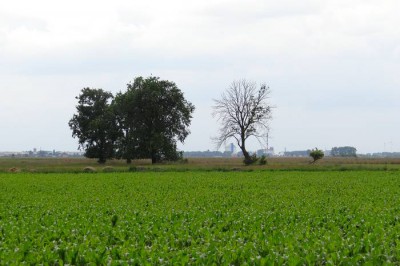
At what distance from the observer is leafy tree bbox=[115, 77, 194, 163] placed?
79062 mm

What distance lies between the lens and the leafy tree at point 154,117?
79062mm

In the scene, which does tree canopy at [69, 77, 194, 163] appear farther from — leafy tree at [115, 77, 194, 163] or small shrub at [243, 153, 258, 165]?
small shrub at [243, 153, 258, 165]

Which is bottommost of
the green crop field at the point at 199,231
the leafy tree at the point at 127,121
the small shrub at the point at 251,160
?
the green crop field at the point at 199,231

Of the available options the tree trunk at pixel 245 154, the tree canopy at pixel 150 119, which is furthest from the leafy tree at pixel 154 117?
the tree trunk at pixel 245 154

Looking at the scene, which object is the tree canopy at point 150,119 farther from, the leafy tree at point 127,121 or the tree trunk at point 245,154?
the tree trunk at point 245,154

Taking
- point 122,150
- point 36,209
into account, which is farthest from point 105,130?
point 36,209

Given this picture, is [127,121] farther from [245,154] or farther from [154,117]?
[245,154]

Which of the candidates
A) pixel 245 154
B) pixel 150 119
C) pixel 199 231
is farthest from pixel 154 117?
pixel 199 231

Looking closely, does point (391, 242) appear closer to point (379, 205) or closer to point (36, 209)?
point (379, 205)

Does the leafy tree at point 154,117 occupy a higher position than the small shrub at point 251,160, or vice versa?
the leafy tree at point 154,117

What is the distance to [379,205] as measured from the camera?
2267cm

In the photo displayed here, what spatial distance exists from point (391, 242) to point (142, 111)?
69.3m

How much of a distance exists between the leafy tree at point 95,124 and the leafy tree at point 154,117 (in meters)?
5.56

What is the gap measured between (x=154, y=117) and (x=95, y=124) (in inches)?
433
